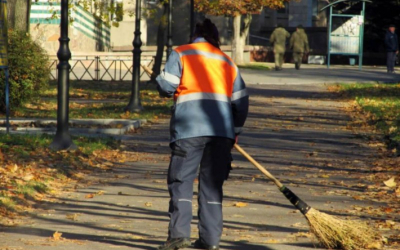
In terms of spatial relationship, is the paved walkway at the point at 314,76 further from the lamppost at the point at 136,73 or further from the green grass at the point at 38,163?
the green grass at the point at 38,163

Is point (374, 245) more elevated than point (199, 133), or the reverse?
point (199, 133)

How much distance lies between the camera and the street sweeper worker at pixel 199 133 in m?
7.06

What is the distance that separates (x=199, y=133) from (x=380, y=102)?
17.3 metres

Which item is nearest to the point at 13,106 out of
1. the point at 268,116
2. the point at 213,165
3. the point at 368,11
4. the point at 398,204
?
the point at 268,116

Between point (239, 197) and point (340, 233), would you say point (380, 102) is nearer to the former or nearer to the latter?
point (239, 197)

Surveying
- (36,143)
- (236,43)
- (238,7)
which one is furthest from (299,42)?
(36,143)

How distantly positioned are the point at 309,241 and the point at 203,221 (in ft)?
3.58

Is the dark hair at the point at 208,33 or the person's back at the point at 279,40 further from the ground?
the dark hair at the point at 208,33

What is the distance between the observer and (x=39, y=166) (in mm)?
11344

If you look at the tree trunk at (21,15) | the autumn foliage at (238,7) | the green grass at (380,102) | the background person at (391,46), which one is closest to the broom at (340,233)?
the green grass at (380,102)

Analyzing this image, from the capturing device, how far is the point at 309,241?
773 centimetres

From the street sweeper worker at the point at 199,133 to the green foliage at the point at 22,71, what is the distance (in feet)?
37.7

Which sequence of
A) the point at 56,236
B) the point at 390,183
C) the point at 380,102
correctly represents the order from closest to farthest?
the point at 56,236 → the point at 390,183 → the point at 380,102

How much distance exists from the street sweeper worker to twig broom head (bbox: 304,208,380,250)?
84 cm
